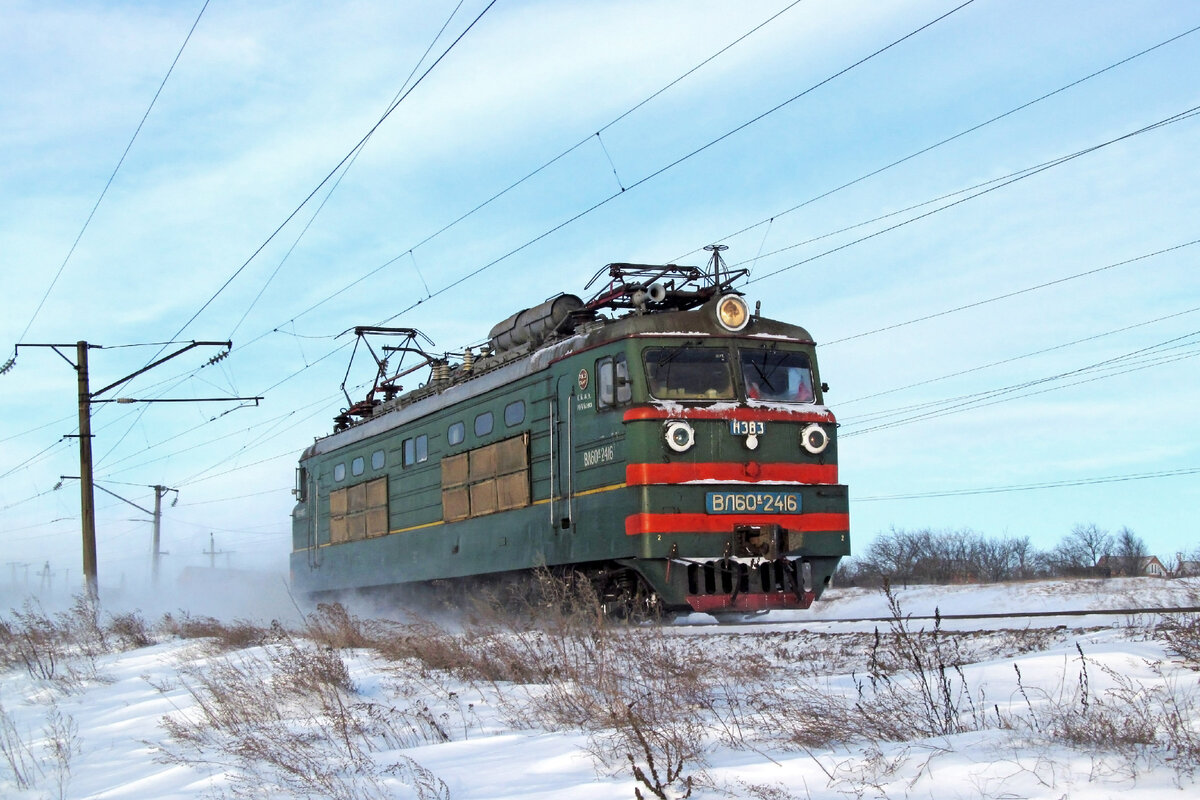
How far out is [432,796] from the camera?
214 inches

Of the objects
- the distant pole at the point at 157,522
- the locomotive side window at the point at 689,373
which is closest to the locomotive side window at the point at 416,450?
the locomotive side window at the point at 689,373

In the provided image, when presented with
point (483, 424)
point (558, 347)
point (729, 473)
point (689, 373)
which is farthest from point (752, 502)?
point (483, 424)

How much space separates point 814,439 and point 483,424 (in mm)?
4593

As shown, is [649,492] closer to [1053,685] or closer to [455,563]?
[455,563]

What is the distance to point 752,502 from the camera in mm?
12641

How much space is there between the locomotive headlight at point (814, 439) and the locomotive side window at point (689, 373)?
1.00 meters

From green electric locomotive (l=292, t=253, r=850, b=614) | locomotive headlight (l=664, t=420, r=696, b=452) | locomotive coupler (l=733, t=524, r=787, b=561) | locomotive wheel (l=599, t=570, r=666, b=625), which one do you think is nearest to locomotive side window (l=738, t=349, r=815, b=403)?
green electric locomotive (l=292, t=253, r=850, b=614)

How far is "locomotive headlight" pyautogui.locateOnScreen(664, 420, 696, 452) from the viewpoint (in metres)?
Result: 12.3

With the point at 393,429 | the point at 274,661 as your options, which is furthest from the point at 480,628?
the point at 393,429

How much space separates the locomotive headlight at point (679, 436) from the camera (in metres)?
12.3

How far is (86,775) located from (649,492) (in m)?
6.29

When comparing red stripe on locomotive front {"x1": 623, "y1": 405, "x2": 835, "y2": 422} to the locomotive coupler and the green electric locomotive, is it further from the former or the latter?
the locomotive coupler

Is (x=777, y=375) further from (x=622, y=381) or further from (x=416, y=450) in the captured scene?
(x=416, y=450)

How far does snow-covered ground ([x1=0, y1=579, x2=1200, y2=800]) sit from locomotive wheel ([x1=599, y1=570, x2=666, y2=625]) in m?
1.19
